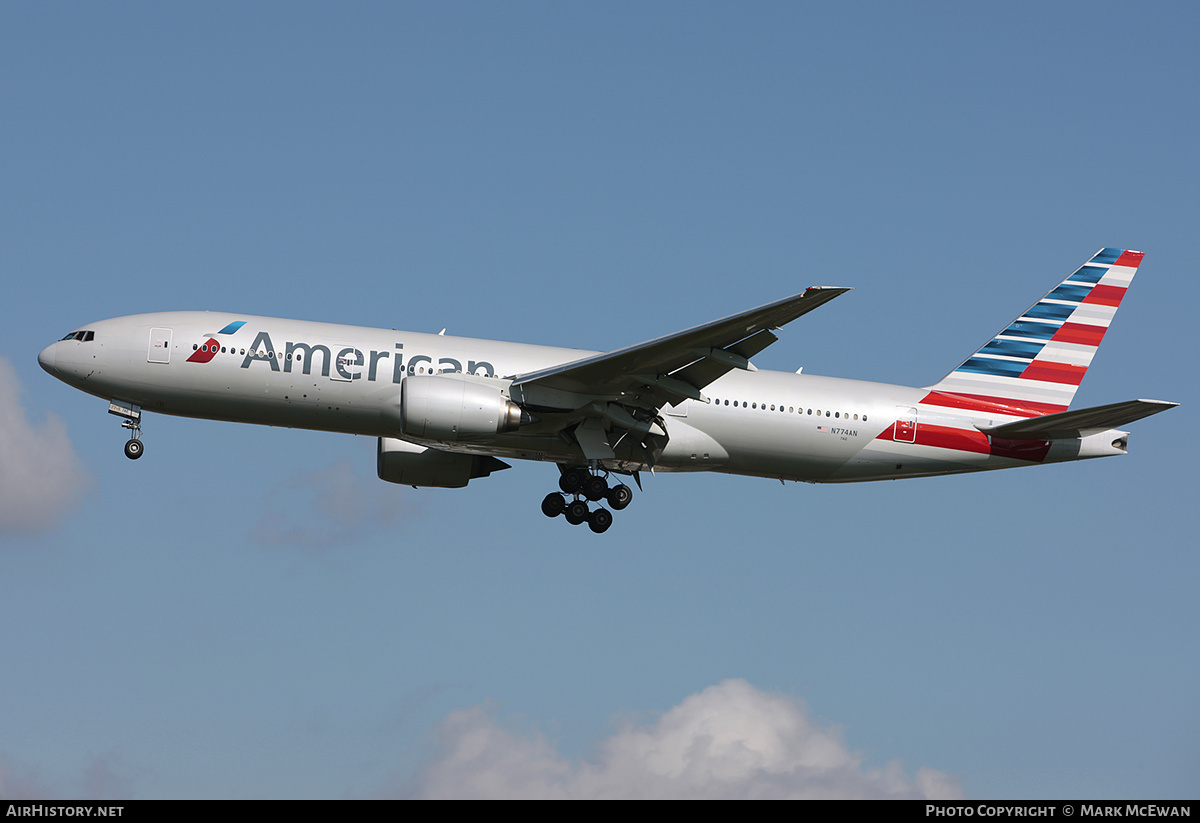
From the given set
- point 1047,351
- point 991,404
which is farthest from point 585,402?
point 1047,351

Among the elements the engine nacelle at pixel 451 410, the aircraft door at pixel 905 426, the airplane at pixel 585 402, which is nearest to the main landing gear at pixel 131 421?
the airplane at pixel 585 402

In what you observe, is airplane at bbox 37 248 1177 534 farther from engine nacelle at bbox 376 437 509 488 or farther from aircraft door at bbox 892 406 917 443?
engine nacelle at bbox 376 437 509 488

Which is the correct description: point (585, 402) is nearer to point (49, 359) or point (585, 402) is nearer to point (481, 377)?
point (481, 377)

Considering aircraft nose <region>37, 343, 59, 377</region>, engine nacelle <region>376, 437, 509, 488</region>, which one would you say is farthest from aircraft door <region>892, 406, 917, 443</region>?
aircraft nose <region>37, 343, 59, 377</region>

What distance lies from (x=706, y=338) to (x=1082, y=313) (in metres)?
14.3

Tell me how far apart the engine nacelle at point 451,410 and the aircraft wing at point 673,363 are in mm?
885

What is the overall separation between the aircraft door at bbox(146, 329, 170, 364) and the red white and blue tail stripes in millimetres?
18493

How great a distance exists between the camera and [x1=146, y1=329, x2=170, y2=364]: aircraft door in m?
27.9

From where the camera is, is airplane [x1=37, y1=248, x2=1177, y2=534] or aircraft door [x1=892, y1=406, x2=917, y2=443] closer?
airplane [x1=37, y1=248, x2=1177, y2=534]

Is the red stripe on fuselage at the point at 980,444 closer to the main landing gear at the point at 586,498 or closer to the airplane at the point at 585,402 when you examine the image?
the airplane at the point at 585,402

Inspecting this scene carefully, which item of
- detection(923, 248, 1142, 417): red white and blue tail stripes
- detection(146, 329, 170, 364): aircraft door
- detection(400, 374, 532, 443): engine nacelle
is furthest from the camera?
detection(923, 248, 1142, 417): red white and blue tail stripes

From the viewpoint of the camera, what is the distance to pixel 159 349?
2794 centimetres
